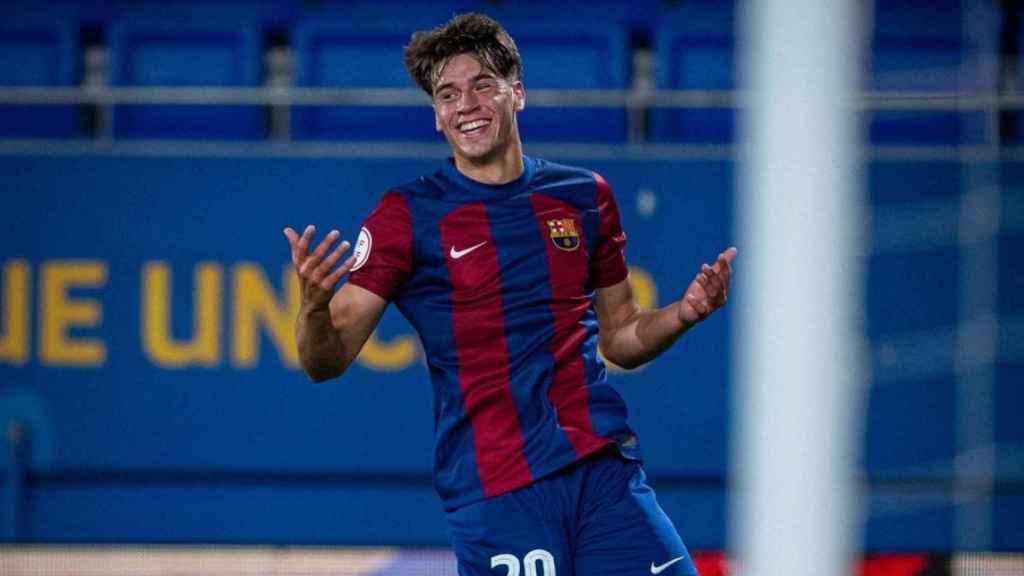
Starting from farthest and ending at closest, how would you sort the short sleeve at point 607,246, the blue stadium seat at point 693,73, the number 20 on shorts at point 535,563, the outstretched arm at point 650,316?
the blue stadium seat at point 693,73 < the short sleeve at point 607,246 < the outstretched arm at point 650,316 < the number 20 on shorts at point 535,563

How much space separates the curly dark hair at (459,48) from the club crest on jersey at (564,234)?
11.7 inches

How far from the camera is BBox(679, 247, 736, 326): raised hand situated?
2592mm

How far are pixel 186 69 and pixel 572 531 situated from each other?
344 centimetres

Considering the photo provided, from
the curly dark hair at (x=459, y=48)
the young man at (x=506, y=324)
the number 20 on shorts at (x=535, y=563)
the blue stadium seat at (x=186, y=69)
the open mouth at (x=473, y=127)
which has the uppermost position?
the blue stadium seat at (x=186, y=69)

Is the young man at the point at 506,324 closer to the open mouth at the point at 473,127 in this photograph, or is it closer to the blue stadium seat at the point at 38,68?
the open mouth at the point at 473,127

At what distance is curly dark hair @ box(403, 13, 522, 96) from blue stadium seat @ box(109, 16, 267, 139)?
9.05ft

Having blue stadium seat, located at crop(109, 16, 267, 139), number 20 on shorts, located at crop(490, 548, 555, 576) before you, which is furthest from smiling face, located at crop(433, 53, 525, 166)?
blue stadium seat, located at crop(109, 16, 267, 139)

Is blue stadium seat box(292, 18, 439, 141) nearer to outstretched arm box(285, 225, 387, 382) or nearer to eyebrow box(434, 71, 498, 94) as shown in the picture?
eyebrow box(434, 71, 498, 94)

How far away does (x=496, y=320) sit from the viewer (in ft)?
8.73

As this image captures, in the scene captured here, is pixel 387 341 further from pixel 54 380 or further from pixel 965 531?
pixel 965 531

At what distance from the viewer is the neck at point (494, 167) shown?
2.79 meters

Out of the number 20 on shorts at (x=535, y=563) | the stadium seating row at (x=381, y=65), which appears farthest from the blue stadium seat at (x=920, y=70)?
the number 20 on shorts at (x=535, y=563)

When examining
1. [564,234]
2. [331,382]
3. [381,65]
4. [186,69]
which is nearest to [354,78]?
[381,65]

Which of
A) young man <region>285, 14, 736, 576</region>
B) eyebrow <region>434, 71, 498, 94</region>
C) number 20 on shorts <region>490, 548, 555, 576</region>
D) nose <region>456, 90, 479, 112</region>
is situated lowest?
number 20 on shorts <region>490, 548, 555, 576</region>
